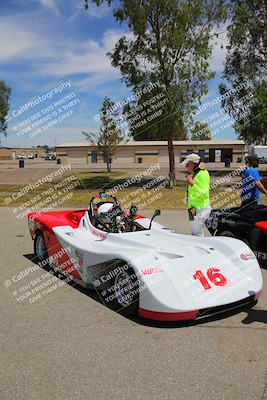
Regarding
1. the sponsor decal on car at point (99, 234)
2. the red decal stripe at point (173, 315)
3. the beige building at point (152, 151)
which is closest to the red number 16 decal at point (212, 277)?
the red decal stripe at point (173, 315)

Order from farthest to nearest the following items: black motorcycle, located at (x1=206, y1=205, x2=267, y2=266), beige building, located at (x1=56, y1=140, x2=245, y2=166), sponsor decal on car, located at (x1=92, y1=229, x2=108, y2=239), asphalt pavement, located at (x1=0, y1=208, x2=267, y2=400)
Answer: beige building, located at (x1=56, y1=140, x2=245, y2=166) → black motorcycle, located at (x1=206, y1=205, x2=267, y2=266) → sponsor decal on car, located at (x1=92, y1=229, x2=108, y2=239) → asphalt pavement, located at (x1=0, y1=208, x2=267, y2=400)

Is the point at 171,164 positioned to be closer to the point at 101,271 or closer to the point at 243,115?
the point at 243,115

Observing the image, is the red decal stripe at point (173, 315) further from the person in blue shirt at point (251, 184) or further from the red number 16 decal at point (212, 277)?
the person in blue shirt at point (251, 184)

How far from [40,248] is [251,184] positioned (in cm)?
406

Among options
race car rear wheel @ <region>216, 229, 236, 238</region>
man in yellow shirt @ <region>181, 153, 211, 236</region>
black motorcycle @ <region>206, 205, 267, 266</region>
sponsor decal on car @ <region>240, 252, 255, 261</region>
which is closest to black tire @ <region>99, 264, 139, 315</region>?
sponsor decal on car @ <region>240, 252, 255, 261</region>

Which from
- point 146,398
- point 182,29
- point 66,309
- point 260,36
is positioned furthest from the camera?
point 260,36

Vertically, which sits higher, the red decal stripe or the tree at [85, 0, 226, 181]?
the tree at [85, 0, 226, 181]

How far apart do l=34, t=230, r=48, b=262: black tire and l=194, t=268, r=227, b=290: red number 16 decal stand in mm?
3367

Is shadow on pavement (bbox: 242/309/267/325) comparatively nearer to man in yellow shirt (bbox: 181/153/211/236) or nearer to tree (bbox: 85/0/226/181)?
man in yellow shirt (bbox: 181/153/211/236)

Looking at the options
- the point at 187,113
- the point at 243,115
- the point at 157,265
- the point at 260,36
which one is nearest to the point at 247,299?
the point at 157,265

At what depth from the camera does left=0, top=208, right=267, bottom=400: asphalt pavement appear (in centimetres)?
361

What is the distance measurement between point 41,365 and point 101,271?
178cm

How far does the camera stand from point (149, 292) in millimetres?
4742

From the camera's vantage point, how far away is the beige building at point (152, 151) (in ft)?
204
